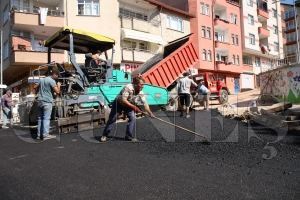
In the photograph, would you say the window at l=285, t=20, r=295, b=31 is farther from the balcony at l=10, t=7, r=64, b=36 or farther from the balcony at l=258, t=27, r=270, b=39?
the balcony at l=10, t=7, r=64, b=36

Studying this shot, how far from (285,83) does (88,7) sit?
Answer: 1477cm

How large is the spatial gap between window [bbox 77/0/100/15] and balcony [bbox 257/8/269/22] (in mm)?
25326

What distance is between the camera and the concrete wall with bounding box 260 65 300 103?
13.4 m

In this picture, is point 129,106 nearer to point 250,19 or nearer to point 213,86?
point 213,86

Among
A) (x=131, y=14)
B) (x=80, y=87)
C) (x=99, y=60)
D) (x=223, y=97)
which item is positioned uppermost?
(x=131, y=14)

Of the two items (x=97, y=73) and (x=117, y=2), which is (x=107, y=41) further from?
(x=117, y=2)

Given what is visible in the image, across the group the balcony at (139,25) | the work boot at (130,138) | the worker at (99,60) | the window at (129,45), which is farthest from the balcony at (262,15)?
the work boot at (130,138)

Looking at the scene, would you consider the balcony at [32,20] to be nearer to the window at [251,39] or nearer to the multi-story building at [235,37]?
the multi-story building at [235,37]

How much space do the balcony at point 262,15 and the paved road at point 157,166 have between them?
34.2 meters

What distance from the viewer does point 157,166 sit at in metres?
3.88

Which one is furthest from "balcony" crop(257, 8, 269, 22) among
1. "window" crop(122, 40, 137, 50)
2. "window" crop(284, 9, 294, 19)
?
"window" crop(122, 40, 137, 50)

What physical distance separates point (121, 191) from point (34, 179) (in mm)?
1305

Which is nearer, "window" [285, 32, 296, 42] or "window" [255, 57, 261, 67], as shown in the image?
"window" [255, 57, 261, 67]

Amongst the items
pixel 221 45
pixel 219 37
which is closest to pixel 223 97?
pixel 221 45
